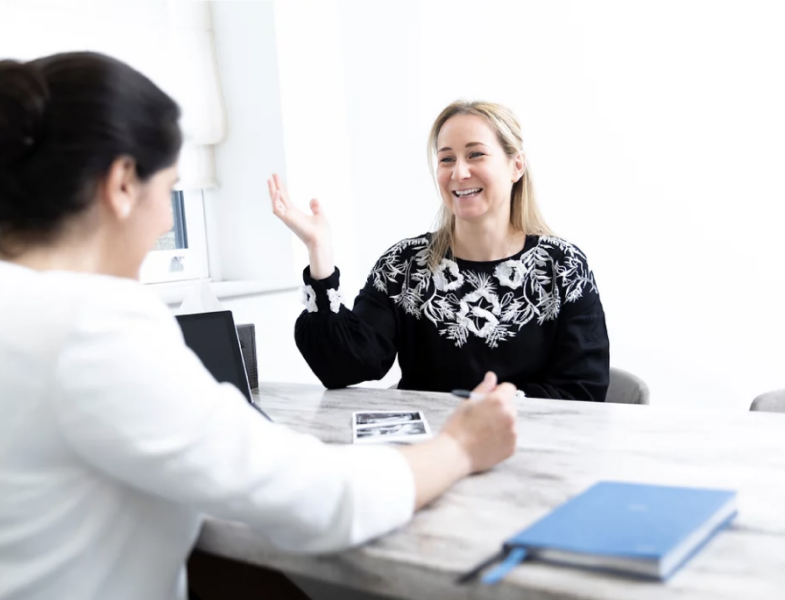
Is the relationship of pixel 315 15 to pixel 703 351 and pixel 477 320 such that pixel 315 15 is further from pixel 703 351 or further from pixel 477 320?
pixel 703 351

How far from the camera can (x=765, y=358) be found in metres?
2.83

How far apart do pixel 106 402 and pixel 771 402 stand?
1.59m

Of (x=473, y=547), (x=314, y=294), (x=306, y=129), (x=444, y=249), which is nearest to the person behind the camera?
(x=473, y=547)

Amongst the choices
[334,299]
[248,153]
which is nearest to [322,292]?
[334,299]

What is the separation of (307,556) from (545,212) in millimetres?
2314

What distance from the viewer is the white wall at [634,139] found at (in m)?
2.77

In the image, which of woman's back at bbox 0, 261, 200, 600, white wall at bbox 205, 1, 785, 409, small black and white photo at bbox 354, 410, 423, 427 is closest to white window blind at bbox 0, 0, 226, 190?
white wall at bbox 205, 1, 785, 409

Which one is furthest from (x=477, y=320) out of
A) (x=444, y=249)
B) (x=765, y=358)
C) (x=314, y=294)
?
(x=765, y=358)

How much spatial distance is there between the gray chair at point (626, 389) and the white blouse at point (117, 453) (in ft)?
3.88

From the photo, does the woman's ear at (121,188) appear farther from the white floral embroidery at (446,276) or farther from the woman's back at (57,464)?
the white floral embroidery at (446,276)

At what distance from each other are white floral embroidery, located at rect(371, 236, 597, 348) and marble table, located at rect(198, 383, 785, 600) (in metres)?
0.41

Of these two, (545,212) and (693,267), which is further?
(545,212)

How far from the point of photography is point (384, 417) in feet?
5.26

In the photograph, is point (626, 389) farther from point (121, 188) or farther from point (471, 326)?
point (121, 188)
